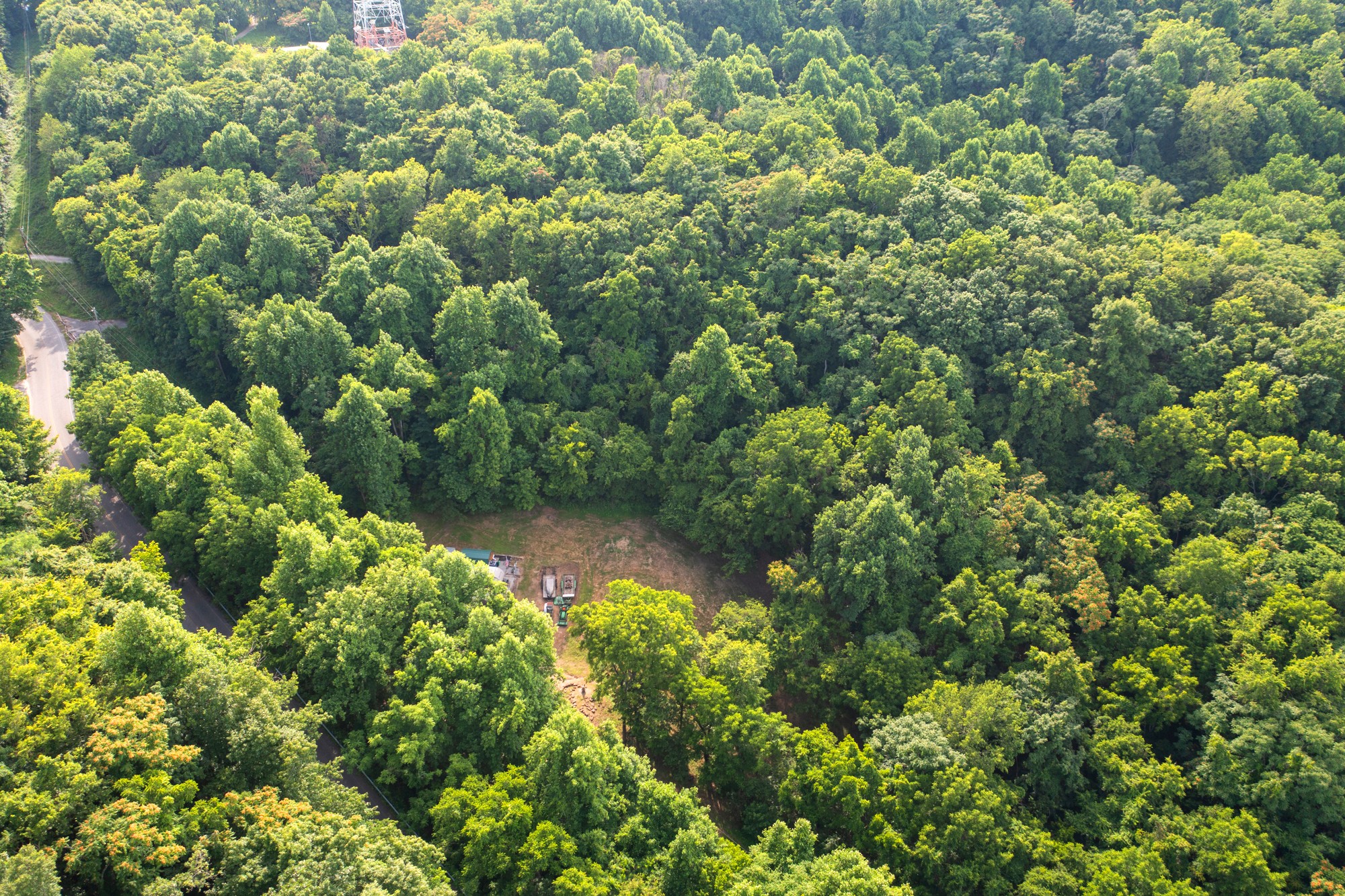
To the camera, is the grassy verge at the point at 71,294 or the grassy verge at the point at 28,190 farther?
the grassy verge at the point at 28,190

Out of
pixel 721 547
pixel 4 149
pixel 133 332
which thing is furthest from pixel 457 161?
pixel 4 149

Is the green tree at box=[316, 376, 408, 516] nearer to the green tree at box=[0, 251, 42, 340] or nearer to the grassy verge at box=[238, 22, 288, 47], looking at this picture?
the green tree at box=[0, 251, 42, 340]

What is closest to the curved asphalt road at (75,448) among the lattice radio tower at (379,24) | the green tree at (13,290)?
the green tree at (13,290)

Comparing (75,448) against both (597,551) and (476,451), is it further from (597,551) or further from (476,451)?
(597,551)

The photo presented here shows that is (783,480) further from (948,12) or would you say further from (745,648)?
(948,12)

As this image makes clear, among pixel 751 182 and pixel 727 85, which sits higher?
pixel 727 85

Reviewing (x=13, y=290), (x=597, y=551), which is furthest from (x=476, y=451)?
(x=13, y=290)

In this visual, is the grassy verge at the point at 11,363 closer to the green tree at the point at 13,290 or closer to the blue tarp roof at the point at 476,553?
the green tree at the point at 13,290
